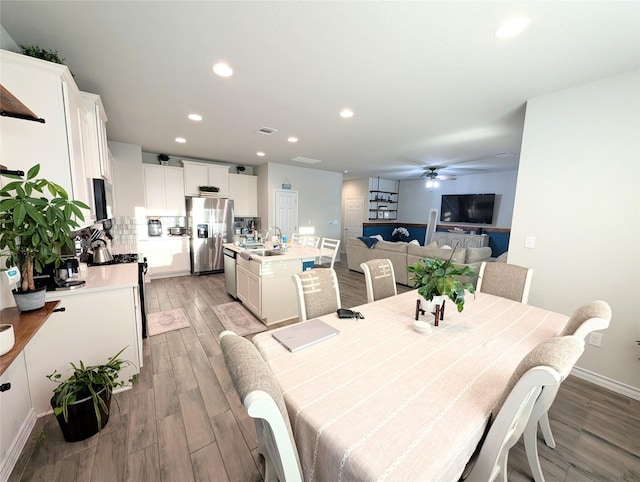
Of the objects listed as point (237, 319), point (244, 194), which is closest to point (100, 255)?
point (237, 319)

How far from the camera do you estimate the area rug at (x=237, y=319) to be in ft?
9.91

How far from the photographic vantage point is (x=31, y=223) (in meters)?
1.27

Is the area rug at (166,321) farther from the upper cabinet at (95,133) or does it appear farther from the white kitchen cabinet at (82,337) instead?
the upper cabinet at (95,133)

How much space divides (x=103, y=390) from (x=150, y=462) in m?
0.56

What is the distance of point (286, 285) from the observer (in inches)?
127

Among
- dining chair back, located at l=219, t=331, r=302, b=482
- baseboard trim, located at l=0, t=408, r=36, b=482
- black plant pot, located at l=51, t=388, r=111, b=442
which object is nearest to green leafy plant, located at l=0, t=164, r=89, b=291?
black plant pot, located at l=51, t=388, r=111, b=442

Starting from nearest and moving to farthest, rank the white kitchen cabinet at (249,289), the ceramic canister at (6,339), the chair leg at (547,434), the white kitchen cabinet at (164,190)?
1. the ceramic canister at (6,339)
2. the chair leg at (547,434)
3. the white kitchen cabinet at (249,289)
4. the white kitchen cabinet at (164,190)

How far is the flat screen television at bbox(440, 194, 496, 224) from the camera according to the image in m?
6.95

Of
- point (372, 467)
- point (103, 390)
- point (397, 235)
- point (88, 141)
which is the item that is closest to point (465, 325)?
point (372, 467)

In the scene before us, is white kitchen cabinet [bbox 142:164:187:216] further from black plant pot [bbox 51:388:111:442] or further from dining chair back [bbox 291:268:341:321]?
dining chair back [bbox 291:268:341:321]

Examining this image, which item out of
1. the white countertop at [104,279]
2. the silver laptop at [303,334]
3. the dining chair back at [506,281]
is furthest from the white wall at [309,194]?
the silver laptop at [303,334]

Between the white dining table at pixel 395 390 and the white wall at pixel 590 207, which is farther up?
the white wall at pixel 590 207

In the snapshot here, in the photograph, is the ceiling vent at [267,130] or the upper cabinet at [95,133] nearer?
the upper cabinet at [95,133]

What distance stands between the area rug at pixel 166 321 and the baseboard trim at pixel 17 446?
1260 mm
